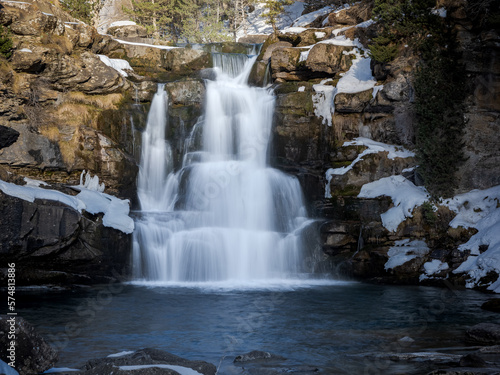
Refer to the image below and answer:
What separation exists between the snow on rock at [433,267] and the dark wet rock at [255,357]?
10.5 meters

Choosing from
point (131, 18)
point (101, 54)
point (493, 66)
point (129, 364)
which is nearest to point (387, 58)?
point (493, 66)

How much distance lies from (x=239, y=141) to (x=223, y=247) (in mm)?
7115

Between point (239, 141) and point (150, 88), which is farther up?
point (150, 88)

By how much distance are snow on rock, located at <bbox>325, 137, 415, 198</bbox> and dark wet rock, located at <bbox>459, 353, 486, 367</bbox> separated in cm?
1378

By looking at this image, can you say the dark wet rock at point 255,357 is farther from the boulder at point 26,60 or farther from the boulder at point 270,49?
the boulder at point 270,49

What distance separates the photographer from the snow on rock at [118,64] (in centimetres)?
2393

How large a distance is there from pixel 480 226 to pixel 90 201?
14.7 m

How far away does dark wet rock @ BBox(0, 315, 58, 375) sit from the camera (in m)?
6.18

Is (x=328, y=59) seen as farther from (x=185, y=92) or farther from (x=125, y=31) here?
(x=125, y=31)

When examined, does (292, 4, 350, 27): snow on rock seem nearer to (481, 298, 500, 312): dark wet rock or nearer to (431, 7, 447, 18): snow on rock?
(431, 7, 447, 18): snow on rock

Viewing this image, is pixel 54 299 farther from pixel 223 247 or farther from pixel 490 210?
pixel 490 210

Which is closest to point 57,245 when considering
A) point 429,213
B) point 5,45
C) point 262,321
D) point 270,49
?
point 262,321

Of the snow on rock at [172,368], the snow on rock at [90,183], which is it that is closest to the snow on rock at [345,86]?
the snow on rock at [90,183]

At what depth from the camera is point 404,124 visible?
21766mm
